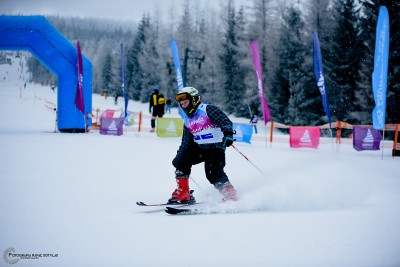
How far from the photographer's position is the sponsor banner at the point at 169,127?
567 inches

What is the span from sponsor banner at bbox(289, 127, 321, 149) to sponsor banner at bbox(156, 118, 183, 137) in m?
4.70

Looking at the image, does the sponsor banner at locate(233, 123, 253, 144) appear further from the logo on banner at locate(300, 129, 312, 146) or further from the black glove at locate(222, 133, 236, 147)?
the black glove at locate(222, 133, 236, 147)

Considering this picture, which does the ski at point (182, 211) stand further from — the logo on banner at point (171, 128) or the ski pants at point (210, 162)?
the logo on banner at point (171, 128)

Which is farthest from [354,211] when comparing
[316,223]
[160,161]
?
[160,161]

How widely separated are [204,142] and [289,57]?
2559 cm

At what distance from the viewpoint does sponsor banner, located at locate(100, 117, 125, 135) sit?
15.2 m

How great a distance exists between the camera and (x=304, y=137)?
12703mm

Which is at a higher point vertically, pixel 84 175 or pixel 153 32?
pixel 153 32

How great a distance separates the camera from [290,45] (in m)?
28.1

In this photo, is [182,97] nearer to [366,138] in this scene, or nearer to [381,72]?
[381,72]

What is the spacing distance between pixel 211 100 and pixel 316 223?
37651mm

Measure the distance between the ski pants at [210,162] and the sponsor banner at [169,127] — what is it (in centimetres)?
988

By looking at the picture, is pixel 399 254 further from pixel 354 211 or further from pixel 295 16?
pixel 295 16

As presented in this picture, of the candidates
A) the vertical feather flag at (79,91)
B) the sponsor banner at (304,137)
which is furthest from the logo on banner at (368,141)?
the vertical feather flag at (79,91)
